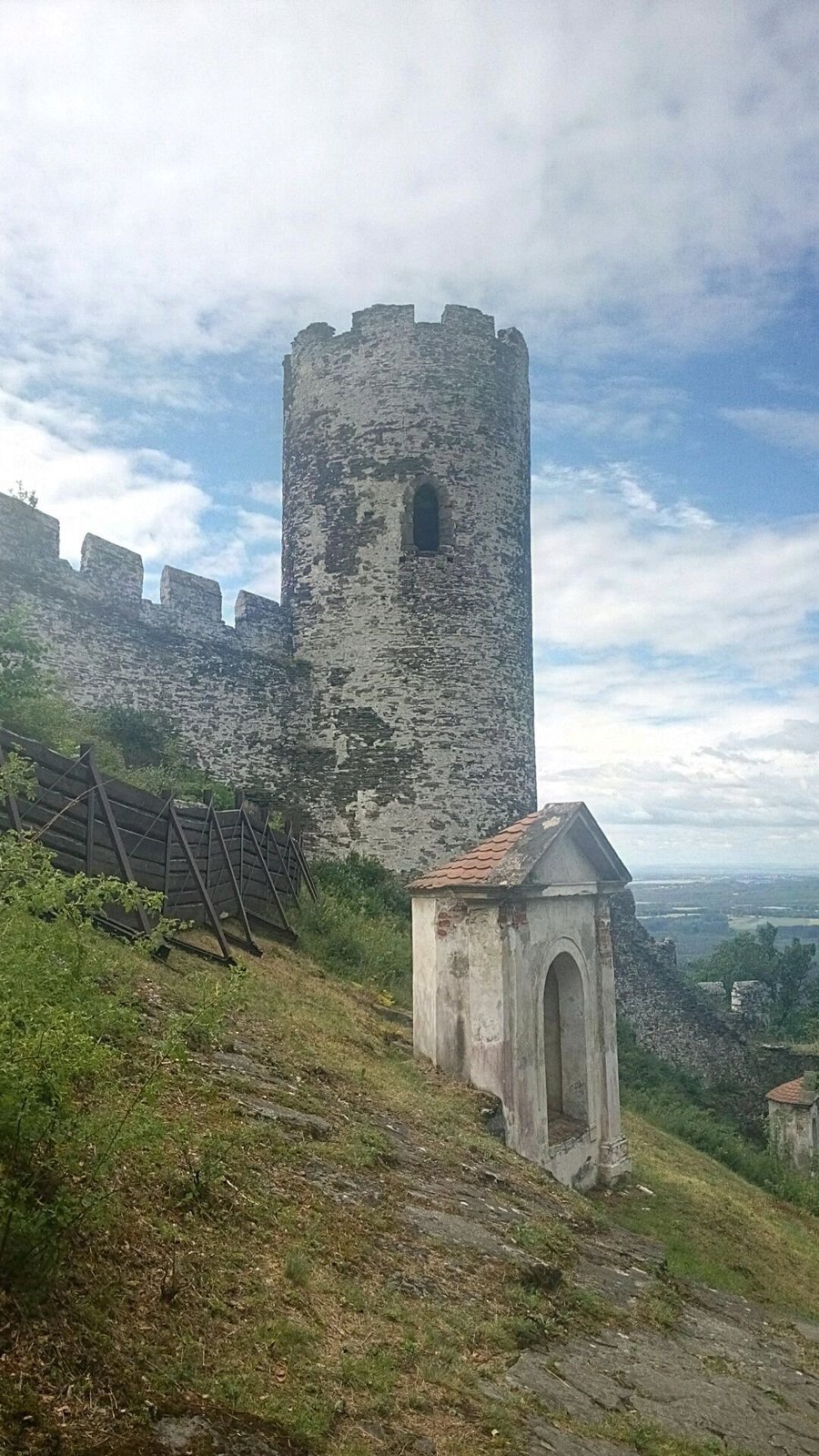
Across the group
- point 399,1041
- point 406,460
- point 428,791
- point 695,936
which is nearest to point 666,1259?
point 399,1041

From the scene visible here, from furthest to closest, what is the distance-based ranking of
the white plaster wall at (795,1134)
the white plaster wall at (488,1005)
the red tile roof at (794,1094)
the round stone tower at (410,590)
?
the round stone tower at (410,590) < the red tile roof at (794,1094) < the white plaster wall at (795,1134) < the white plaster wall at (488,1005)

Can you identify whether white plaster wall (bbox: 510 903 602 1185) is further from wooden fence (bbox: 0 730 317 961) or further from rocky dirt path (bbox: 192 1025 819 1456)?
wooden fence (bbox: 0 730 317 961)

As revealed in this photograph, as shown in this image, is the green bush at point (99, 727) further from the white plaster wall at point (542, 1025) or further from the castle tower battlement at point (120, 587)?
the white plaster wall at point (542, 1025)

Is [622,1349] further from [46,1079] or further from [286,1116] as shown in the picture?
[46,1079]

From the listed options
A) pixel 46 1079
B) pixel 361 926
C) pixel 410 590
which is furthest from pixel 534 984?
pixel 410 590

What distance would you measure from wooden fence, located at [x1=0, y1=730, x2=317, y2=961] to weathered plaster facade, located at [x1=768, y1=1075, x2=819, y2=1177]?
1253cm

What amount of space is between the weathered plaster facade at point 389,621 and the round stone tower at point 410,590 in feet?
0.13

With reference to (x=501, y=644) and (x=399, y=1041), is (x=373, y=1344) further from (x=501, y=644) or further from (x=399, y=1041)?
(x=501, y=644)

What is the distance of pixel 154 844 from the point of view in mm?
9977

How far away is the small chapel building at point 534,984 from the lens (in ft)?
29.3

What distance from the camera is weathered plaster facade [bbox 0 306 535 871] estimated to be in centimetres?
2016

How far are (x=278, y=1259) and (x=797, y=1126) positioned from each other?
18425 millimetres

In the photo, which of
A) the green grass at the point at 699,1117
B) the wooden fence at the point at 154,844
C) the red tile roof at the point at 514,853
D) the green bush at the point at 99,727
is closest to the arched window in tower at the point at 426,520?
the green bush at the point at 99,727

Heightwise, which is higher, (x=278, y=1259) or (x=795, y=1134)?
(x=278, y=1259)
